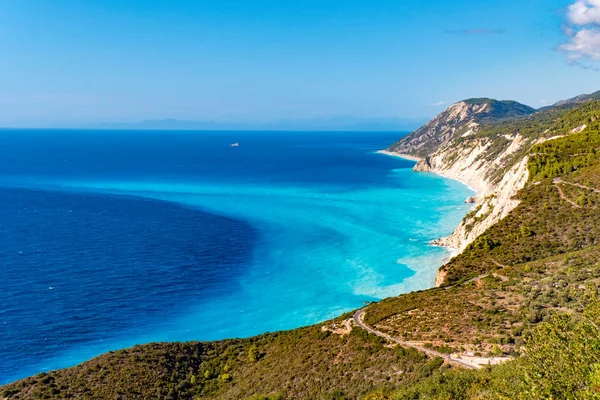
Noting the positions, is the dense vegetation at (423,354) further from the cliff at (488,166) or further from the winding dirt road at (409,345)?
the cliff at (488,166)

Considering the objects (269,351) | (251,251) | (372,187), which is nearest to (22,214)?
(251,251)

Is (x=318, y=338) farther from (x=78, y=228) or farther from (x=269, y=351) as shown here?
(x=78, y=228)

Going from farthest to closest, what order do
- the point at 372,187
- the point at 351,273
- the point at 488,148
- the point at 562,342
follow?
1. the point at 488,148
2. the point at 372,187
3. the point at 351,273
4. the point at 562,342

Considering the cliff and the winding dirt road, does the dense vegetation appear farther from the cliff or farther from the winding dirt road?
the cliff

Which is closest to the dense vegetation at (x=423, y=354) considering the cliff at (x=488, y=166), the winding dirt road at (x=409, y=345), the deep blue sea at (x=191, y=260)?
the winding dirt road at (x=409, y=345)

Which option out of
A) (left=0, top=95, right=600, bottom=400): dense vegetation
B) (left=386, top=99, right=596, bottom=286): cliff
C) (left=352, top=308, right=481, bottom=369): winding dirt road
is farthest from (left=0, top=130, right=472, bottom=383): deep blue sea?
(left=352, top=308, right=481, bottom=369): winding dirt road

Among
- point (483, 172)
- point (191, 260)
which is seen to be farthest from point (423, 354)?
point (483, 172)

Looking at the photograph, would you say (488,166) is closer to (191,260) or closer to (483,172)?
(483,172)
